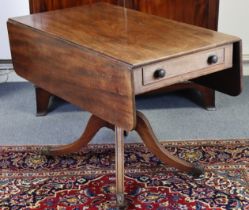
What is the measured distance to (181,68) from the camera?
1758 mm

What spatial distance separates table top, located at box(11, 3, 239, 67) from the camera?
1729 mm

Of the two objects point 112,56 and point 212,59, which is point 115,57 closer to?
point 112,56

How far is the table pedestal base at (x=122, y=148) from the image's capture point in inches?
80.3

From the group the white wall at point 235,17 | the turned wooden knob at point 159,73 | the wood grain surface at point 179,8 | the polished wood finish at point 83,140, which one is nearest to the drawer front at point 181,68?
the turned wooden knob at point 159,73

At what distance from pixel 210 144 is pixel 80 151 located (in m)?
0.64

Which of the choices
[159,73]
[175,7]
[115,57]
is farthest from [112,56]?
[175,7]

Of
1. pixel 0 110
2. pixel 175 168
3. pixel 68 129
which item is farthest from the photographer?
pixel 0 110

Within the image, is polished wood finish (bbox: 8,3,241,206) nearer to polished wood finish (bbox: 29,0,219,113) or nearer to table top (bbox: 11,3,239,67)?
table top (bbox: 11,3,239,67)

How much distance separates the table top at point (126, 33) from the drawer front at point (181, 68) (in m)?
0.03

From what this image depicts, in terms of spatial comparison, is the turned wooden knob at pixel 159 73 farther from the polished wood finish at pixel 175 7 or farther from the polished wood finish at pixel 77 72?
the polished wood finish at pixel 175 7

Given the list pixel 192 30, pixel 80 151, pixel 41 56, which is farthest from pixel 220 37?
pixel 80 151

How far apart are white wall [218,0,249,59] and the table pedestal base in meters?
1.32

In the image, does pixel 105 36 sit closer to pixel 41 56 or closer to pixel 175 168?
pixel 41 56

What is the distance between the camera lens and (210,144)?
8.26ft
